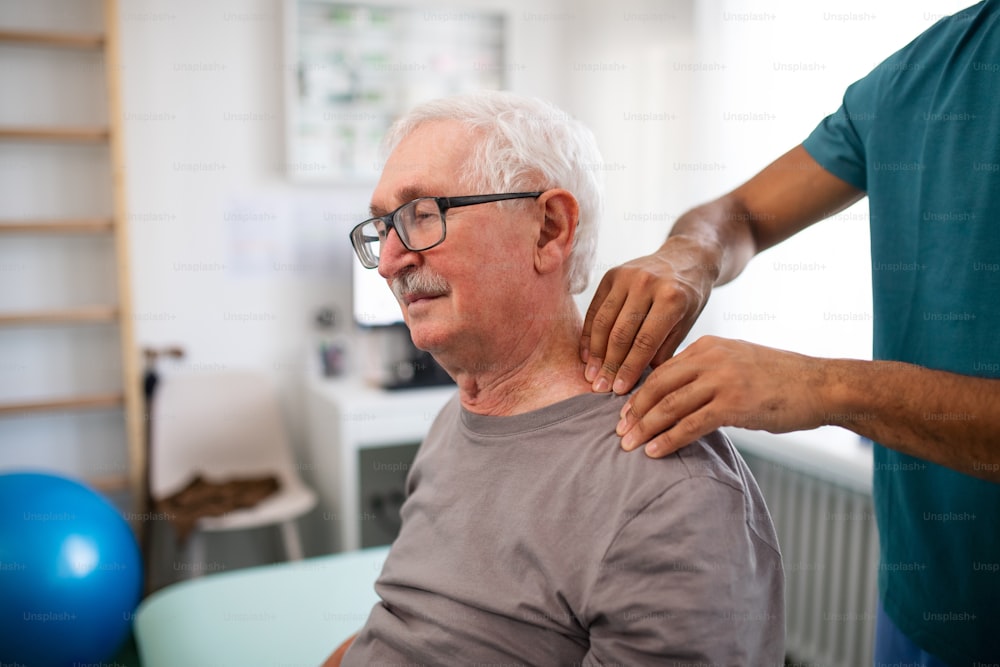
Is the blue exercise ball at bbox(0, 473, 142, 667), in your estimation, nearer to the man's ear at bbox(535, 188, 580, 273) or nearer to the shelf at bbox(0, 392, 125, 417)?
the shelf at bbox(0, 392, 125, 417)

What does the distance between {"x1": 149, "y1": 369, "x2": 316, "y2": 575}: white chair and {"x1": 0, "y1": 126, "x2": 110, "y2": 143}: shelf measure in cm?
96

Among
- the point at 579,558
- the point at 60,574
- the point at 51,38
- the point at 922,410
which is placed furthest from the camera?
the point at 51,38

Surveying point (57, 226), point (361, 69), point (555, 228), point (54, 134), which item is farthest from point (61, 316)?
point (555, 228)

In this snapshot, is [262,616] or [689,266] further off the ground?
[689,266]

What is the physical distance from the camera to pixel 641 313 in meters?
1.01

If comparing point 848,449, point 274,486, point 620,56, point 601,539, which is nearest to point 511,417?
point 601,539

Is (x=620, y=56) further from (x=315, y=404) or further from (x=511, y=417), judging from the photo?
(x=511, y=417)

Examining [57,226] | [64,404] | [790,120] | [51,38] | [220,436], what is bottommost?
[220,436]

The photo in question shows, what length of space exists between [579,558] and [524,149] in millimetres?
577

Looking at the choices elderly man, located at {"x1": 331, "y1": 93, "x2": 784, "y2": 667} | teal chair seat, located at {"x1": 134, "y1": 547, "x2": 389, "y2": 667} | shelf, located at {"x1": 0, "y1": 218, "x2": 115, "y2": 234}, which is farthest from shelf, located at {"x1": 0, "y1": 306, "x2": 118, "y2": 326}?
elderly man, located at {"x1": 331, "y1": 93, "x2": 784, "y2": 667}

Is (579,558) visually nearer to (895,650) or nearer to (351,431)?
(895,650)

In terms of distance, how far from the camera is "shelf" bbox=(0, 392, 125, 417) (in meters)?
2.71

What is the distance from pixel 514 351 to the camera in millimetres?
1148

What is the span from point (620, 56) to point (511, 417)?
2428mm
